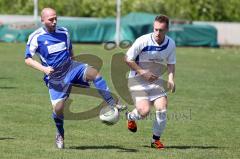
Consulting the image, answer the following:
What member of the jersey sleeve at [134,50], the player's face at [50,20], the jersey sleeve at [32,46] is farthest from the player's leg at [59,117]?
the jersey sleeve at [134,50]

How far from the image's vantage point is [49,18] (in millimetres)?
9648

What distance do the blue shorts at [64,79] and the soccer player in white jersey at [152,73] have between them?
68 centimetres

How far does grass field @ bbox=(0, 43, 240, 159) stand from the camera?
9758 mm

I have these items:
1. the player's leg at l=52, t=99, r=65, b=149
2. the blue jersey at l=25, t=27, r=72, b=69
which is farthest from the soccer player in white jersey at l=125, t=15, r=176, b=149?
the player's leg at l=52, t=99, r=65, b=149

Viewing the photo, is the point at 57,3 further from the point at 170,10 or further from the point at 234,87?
the point at 234,87

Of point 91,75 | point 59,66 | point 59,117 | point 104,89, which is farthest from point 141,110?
point 59,66

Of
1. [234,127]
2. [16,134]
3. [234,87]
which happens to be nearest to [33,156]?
[16,134]

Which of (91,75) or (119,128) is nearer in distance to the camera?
(91,75)

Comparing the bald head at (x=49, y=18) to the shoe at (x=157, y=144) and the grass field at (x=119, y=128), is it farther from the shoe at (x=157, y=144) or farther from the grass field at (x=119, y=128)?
the shoe at (x=157, y=144)

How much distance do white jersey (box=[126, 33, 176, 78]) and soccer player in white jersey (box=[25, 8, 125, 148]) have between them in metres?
0.62

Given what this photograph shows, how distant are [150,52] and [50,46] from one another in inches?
55.0

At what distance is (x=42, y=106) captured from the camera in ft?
49.6

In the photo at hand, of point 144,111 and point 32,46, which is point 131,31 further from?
point 32,46

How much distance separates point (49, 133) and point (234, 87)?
10.3 metres
